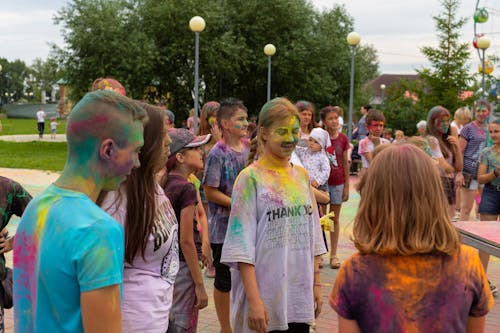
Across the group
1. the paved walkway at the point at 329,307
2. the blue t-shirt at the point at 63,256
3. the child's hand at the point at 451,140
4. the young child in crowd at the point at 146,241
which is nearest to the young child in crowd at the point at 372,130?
the paved walkway at the point at 329,307

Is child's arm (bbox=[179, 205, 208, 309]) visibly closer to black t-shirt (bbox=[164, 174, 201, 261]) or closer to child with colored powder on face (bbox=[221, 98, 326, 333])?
black t-shirt (bbox=[164, 174, 201, 261])

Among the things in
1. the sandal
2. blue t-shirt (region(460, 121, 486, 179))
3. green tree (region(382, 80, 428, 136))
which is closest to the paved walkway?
the sandal

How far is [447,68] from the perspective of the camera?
28672 mm

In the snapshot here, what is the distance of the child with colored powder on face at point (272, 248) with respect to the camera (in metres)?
3.29

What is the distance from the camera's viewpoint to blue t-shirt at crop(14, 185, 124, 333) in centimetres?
167

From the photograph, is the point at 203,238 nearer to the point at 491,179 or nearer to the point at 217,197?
the point at 217,197

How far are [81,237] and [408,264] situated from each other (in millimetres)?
1057

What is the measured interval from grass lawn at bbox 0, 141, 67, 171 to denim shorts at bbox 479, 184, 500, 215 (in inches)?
559

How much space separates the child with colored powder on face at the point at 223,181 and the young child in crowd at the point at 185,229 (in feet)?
3.47

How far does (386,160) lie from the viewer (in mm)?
2105

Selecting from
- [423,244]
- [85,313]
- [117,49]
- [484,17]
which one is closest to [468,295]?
[423,244]

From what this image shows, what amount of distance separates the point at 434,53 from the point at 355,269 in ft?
94.1

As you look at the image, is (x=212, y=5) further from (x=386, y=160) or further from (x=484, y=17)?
(x=386, y=160)

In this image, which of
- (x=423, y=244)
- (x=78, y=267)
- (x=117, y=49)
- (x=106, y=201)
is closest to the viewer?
(x=78, y=267)
